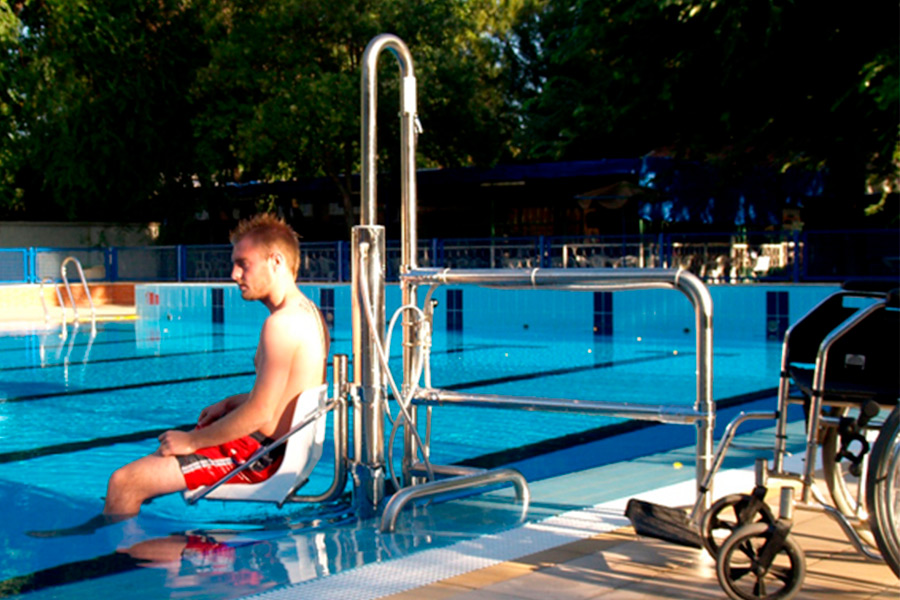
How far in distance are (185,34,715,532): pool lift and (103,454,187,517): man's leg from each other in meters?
0.10

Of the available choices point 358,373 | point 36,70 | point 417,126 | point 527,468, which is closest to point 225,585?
point 358,373

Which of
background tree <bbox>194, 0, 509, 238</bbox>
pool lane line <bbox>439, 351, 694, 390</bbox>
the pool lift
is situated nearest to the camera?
the pool lift

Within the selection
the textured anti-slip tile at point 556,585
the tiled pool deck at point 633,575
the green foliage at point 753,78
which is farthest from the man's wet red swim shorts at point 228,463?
the green foliage at point 753,78

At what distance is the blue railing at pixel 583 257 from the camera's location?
56.5 feet

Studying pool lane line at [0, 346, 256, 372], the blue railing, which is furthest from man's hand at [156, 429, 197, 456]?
the blue railing

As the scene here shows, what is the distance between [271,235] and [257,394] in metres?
0.65

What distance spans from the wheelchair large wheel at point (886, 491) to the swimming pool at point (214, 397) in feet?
4.88

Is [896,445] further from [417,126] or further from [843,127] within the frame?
[843,127]

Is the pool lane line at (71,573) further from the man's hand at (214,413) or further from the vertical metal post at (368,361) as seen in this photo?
the vertical metal post at (368,361)

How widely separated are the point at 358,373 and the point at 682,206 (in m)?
16.8

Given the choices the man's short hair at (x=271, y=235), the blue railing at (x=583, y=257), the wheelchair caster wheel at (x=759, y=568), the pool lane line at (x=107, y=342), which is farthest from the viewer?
the blue railing at (x=583, y=257)

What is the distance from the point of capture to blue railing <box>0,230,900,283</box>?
1723 cm

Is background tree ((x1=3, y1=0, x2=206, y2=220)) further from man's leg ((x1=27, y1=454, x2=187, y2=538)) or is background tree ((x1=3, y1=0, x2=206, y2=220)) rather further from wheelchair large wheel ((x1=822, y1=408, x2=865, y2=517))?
wheelchair large wheel ((x1=822, y1=408, x2=865, y2=517))

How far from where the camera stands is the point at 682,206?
20.3 metres
